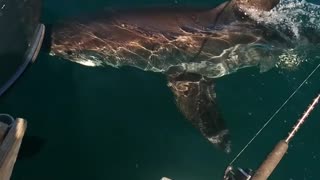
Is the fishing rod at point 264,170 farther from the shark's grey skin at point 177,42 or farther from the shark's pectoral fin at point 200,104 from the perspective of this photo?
the shark's grey skin at point 177,42

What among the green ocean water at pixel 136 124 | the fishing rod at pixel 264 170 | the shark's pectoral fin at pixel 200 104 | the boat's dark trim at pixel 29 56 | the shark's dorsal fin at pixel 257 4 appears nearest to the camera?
the fishing rod at pixel 264 170

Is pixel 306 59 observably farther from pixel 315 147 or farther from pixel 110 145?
pixel 110 145

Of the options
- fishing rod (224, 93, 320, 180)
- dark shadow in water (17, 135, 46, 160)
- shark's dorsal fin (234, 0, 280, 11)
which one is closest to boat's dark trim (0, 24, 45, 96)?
dark shadow in water (17, 135, 46, 160)

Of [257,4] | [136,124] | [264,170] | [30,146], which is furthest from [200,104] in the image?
[264,170]

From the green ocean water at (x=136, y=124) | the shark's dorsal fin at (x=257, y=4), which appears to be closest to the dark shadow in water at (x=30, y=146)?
the green ocean water at (x=136, y=124)

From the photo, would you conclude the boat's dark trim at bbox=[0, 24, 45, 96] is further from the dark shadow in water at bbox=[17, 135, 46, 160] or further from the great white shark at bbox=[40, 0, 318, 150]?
the great white shark at bbox=[40, 0, 318, 150]

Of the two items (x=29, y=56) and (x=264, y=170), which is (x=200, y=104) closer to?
Result: (x=29, y=56)
